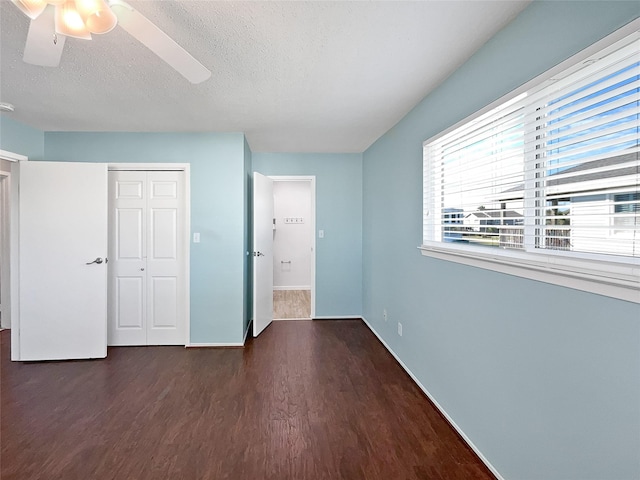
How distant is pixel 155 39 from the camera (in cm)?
131

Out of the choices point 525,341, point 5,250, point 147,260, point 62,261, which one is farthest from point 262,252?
point 5,250

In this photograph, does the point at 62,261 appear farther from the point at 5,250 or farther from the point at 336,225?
the point at 336,225

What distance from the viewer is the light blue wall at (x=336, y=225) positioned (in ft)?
14.4

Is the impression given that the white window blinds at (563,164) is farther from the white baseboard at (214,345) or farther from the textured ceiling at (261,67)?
the white baseboard at (214,345)

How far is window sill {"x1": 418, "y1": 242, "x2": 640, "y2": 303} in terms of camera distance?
100 cm

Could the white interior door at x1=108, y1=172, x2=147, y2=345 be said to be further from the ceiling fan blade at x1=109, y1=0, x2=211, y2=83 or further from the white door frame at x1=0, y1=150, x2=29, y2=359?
the ceiling fan blade at x1=109, y1=0, x2=211, y2=83

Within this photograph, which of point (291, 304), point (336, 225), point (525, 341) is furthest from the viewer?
point (291, 304)

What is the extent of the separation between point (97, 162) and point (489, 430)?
A: 425 centimetres

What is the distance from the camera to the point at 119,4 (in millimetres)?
1146

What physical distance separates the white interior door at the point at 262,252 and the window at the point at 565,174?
8.00 ft

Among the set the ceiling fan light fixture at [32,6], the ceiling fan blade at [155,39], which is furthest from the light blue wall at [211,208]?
the ceiling fan light fixture at [32,6]

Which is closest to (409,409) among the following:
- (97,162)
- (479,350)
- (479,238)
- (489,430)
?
(489,430)

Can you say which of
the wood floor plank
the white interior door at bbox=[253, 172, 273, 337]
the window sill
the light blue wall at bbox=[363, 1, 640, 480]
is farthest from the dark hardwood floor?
the wood floor plank

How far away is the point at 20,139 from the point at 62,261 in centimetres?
130
